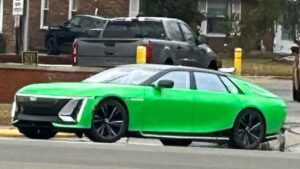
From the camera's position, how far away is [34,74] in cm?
2034

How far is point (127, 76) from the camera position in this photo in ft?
48.4

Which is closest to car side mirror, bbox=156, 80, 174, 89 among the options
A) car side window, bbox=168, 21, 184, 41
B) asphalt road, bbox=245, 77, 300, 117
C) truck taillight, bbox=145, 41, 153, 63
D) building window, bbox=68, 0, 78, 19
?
truck taillight, bbox=145, 41, 153, 63

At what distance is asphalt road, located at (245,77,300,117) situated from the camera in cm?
2206

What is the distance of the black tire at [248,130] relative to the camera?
15120mm

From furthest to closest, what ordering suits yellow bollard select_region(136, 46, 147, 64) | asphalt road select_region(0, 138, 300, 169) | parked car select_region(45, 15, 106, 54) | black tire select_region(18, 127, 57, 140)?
parked car select_region(45, 15, 106, 54) → yellow bollard select_region(136, 46, 147, 64) → black tire select_region(18, 127, 57, 140) → asphalt road select_region(0, 138, 300, 169)

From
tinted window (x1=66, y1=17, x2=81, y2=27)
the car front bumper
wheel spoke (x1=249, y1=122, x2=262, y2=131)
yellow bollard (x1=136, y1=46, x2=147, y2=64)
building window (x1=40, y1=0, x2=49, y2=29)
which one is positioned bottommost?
wheel spoke (x1=249, y1=122, x2=262, y2=131)

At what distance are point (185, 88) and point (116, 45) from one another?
534cm

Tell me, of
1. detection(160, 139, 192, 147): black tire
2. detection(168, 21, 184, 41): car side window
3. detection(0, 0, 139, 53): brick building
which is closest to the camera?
detection(160, 139, 192, 147): black tire

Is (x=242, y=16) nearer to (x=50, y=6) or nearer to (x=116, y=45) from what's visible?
(x=50, y=6)

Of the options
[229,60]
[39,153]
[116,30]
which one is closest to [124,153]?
[39,153]

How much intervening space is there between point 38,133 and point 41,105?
109 centimetres

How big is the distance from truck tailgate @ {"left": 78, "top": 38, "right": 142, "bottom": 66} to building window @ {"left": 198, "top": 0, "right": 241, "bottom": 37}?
22.6m

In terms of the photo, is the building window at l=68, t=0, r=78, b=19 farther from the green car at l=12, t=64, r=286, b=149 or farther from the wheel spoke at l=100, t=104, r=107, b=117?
the wheel spoke at l=100, t=104, r=107, b=117

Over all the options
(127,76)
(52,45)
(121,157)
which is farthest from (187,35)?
(52,45)
